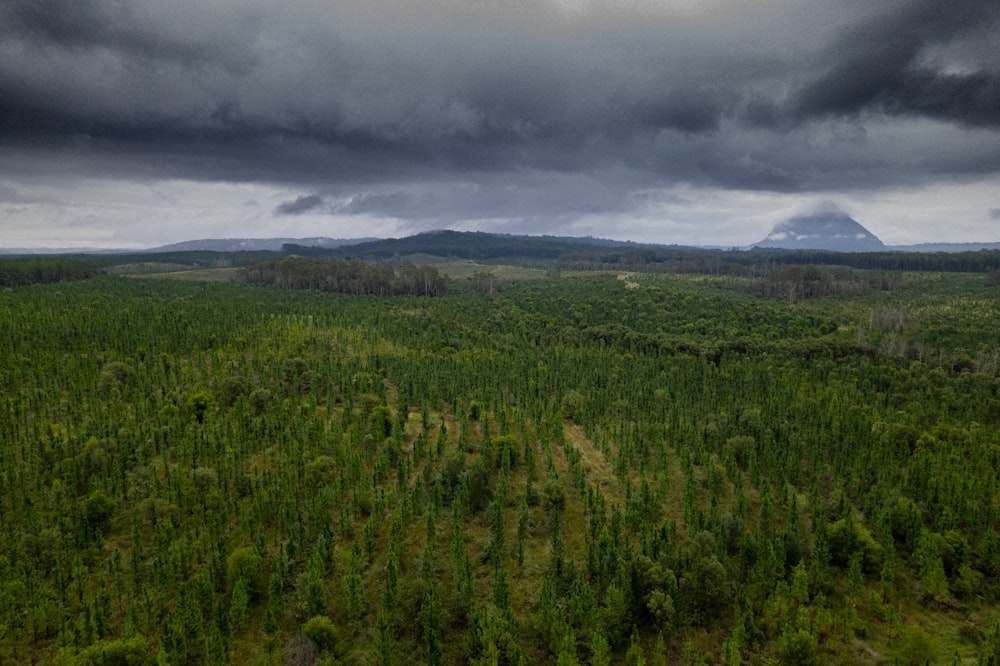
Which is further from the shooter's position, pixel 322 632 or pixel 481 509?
pixel 481 509

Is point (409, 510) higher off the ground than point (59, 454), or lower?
lower

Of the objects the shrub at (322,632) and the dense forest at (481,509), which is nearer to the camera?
the shrub at (322,632)

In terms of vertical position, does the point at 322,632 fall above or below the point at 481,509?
above

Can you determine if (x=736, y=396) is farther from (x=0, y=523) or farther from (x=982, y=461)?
(x=0, y=523)

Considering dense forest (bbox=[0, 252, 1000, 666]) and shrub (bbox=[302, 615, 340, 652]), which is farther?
dense forest (bbox=[0, 252, 1000, 666])

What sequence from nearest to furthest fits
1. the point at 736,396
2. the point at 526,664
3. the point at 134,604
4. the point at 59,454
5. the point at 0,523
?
the point at 526,664 < the point at 134,604 < the point at 0,523 < the point at 59,454 < the point at 736,396

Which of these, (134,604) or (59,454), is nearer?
(134,604)

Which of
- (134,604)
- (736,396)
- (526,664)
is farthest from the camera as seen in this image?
(736,396)

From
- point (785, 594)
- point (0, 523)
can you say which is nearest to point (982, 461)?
point (785, 594)
